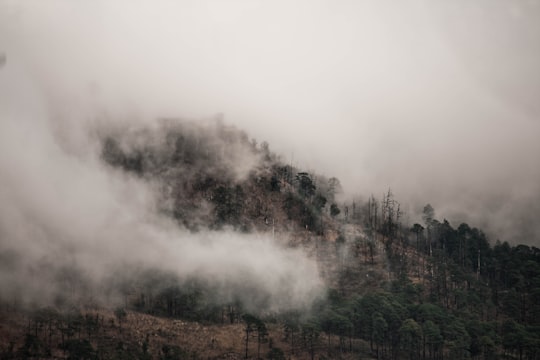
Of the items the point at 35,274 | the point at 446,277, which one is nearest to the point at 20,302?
the point at 35,274

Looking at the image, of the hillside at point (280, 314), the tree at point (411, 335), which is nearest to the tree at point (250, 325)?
the hillside at point (280, 314)

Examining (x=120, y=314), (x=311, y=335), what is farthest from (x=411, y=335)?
(x=120, y=314)

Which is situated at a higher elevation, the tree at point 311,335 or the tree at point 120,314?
the tree at point 120,314

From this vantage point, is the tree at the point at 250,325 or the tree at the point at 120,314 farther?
the tree at the point at 120,314

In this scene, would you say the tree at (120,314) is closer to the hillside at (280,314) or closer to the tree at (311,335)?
the hillside at (280,314)

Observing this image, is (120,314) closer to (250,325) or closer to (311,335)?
(250,325)

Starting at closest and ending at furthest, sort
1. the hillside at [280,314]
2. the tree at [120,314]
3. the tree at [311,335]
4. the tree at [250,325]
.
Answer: the hillside at [280,314] < the tree at [311,335] < the tree at [250,325] < the tree at [120,314]

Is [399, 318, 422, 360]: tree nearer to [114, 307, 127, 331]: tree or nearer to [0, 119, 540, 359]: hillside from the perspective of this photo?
[0, 119, 540, 359]: hillside

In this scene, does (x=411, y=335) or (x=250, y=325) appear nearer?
(x=411, y=335)

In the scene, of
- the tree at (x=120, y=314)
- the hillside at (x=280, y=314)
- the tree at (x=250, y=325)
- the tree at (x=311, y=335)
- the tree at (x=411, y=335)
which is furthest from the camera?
the tree at (x=120, y=314)

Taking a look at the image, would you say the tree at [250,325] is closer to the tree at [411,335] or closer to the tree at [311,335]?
the tree at [311,335]

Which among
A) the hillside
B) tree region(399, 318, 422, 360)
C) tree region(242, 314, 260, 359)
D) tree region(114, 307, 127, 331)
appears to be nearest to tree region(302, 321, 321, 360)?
the hillside

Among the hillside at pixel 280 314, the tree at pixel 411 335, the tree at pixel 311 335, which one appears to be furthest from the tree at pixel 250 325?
the tree at pixel 411 335

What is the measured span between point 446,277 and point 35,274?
14355cm
